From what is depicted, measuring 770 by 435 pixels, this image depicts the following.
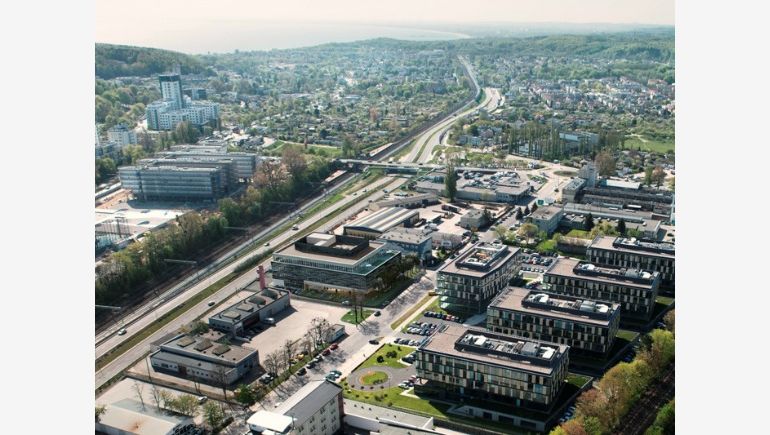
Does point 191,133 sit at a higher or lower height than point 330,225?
higher

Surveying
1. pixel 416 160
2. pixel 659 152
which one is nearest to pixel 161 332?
pixel 416 160

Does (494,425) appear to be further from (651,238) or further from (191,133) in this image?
(191,133)

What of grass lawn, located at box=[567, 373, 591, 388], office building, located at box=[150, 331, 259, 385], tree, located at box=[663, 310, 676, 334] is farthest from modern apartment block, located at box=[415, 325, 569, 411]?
office building, located at box=[150, 331, 259, 385]

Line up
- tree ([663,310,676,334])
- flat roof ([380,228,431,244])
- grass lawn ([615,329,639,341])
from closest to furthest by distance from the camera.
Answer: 1. tree ([663,310,676,334])
2. grass lawn ([615,329,639,341])
3. flat roof ([380,228,431,244])

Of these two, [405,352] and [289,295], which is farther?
[289,295]

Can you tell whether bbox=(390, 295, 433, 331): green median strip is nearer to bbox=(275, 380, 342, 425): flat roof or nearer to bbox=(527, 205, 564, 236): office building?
bbox=(275, 380, 342, 425): flat roof

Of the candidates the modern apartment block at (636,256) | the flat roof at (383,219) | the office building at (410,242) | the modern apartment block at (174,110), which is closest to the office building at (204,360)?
the office building at (410,242)

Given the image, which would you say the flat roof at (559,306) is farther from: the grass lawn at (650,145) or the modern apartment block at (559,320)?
the grass lawn at (650,145)
